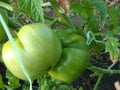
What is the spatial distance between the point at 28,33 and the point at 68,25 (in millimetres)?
194

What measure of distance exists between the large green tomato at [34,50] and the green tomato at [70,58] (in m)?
0.09

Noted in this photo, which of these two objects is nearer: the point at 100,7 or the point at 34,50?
the point at 34,50

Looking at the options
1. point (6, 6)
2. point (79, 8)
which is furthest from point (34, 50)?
point (79, 8)

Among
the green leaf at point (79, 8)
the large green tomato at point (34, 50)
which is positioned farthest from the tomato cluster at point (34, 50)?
the green leaf at point (79, 8)

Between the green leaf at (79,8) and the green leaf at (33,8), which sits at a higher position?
the green leaf at (33,8)

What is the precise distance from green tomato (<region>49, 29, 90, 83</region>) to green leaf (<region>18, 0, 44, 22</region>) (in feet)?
0.51

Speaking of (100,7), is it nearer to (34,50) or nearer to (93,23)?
(93,23)

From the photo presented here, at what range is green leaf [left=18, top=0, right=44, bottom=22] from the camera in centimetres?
71

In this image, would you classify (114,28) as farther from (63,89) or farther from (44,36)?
(44,36)

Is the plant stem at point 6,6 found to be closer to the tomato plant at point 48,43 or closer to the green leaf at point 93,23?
the tomato plant at point 48,43

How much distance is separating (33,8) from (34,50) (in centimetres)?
9

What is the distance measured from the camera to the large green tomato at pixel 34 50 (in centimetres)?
72

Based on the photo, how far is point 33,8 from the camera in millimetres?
716

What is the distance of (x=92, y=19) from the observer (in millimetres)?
1005
